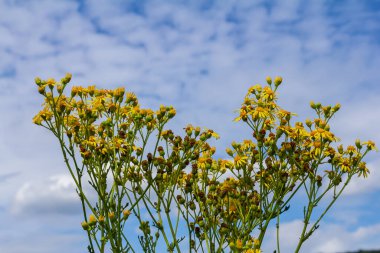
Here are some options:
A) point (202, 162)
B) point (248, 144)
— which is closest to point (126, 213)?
point (202, 162)

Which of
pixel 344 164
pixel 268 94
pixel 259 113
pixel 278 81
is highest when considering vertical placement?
pixel 278 81

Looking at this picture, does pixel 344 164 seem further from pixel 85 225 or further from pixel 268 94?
pixel 85 225

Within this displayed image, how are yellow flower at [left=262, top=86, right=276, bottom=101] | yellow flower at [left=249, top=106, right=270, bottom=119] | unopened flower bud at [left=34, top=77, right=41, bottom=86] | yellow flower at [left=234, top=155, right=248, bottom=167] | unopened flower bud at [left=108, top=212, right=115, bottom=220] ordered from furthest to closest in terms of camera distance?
yellow flower at [left=262, top=86, right=276, bottom=101], yellow flower at [left=234, top=155, right=248, bottom=167], yellow flower at [left=249, top=106, right=270, bottom=119], unopened flower bud at [left=34, top=77, right=41, bottom=86], unopened flower bud at [left=108, top=212, right=115, bottom=220]

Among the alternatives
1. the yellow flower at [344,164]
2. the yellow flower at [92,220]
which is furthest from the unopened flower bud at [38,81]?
the yellow flower at [344,164]

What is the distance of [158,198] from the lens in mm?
7875

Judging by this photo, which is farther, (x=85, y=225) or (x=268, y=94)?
(x=268, y=94)

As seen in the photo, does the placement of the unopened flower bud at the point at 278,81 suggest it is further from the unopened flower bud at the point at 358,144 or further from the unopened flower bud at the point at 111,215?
the unopened flower bud at the point at 111,215

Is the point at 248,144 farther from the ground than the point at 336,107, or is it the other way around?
the point at 336,107

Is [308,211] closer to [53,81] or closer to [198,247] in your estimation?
[198,247]

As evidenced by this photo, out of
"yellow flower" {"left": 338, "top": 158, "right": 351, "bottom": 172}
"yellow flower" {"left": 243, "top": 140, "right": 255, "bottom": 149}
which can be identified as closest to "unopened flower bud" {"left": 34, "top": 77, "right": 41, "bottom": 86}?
"yellow flower" {"left": 243, "top": 140, "right": 255, "bottom": 149}

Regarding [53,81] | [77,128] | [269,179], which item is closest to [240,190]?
[269,179]

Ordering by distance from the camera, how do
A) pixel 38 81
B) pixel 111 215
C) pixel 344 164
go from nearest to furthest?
pixel 111 215, pixel 38 81, pixel 344 164

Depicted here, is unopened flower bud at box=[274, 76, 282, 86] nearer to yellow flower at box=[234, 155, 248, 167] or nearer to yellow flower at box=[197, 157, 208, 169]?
yellow flower at box=[234, 155, 248, 167]

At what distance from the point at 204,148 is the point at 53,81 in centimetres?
227
